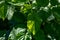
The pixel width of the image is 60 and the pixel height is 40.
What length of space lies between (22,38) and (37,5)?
1.20 ft

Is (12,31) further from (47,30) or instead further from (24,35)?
(47,30)

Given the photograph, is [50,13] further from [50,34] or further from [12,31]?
[12,31]

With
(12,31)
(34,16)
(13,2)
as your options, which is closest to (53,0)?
(34,16)

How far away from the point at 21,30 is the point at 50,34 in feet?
1.06

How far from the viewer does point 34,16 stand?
189cm

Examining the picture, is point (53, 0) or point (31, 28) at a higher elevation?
point (53, 0)

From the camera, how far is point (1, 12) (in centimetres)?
205

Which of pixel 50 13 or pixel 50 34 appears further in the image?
pixel 50 34

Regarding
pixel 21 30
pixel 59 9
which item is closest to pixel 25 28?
pixel 21 30

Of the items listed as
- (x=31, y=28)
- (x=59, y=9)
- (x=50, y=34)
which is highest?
(x=59, y=9)

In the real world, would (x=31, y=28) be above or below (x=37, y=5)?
below

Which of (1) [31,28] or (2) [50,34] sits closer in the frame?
(1) [31,28]

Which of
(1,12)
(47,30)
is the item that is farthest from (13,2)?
(47,30)

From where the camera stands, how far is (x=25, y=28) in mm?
2049
